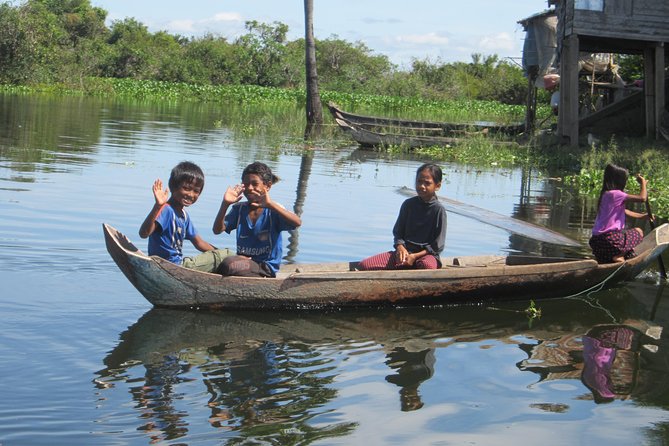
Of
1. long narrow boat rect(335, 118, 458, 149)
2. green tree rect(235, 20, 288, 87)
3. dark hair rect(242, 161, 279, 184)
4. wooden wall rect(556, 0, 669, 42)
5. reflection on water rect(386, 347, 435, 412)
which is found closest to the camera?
reflection on water rect(386, 347, 435, 412)

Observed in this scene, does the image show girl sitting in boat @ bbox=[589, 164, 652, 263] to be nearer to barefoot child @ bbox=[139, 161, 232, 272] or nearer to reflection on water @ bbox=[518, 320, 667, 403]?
reflection on water @ bbox=[518, 320, 667, 403]

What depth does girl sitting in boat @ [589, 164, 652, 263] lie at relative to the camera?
7.70m

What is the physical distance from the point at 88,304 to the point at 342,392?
2.39m

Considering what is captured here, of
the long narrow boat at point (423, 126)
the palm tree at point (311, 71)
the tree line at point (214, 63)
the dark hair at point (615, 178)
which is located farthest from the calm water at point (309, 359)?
the tree line at point (214, 63)

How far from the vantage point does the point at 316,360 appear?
17.9 ft

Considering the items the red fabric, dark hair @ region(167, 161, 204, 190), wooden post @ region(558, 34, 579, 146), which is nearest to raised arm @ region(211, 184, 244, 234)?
dark hair @ region(167, 161, 204, 190)

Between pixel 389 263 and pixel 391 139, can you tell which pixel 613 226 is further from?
pixel 391 139

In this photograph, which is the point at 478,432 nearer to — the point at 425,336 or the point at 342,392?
the point at 342,392

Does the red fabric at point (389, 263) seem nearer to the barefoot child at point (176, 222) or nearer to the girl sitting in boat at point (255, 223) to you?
the girl sitting in boat at point (255, 223)

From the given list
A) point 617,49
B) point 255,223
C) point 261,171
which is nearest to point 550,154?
point 617,49

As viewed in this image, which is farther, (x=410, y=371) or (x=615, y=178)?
(x=615, y=178)

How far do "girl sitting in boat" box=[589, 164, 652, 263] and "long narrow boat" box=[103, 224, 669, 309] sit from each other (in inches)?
6.0

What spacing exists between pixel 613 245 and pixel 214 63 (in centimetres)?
4775

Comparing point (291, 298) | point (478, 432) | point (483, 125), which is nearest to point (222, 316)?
point (291, 298)
